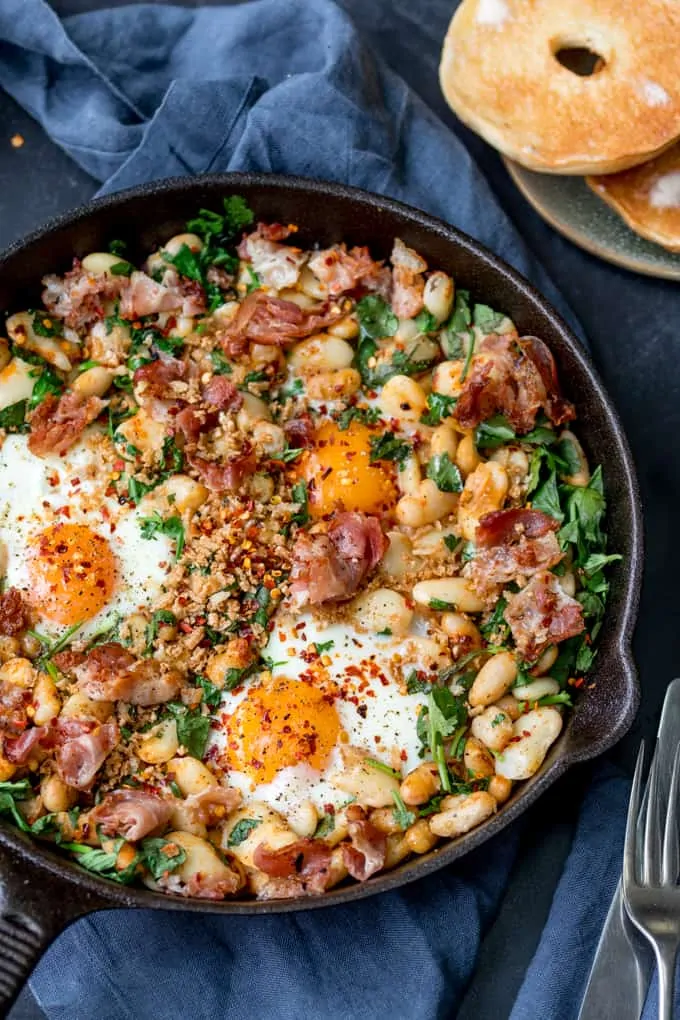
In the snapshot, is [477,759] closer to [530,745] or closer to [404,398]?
[530,745]

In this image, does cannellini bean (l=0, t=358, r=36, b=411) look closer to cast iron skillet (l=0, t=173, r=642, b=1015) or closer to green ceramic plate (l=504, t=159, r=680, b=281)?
cast iron skillet (l=0, t=173, r=642, b=1015)

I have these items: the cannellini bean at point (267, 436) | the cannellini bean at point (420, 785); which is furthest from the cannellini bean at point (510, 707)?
the cannellini bean at point (267, 436)

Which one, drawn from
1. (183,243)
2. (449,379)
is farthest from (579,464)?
(183,243)

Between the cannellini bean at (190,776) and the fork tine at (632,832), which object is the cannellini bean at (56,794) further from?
the fork tine at (632,832)

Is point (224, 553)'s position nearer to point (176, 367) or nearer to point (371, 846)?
point (176, 367)

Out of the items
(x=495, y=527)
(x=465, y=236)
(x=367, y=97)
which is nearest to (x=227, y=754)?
(x=495, y=527)
